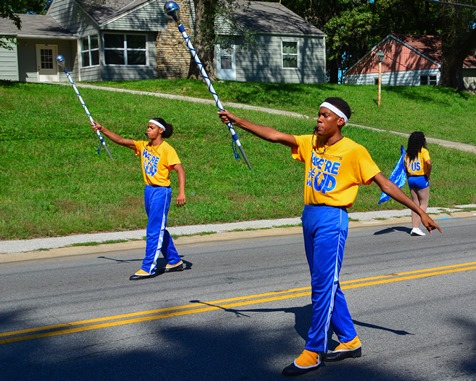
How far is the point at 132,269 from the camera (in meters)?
9.79

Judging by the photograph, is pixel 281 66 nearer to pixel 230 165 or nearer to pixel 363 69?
pixel 363 69

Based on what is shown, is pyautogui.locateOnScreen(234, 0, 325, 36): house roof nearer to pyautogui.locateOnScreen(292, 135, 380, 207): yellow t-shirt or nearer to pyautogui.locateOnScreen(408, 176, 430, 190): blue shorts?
pyautogui.locateOnScreen(408, 176, 430, 190): blue shorts

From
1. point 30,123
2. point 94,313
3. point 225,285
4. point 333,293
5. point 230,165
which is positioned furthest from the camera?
point 30,123

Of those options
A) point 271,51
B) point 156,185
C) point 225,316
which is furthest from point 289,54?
point 225,316

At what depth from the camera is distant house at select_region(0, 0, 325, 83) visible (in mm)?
36688

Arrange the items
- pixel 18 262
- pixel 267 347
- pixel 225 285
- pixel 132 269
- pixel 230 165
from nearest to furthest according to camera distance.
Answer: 1. pixel 267 347
2. pixel 225 285
3. pixel 132 269
4. pixel 18 262
5. pixel 230 165

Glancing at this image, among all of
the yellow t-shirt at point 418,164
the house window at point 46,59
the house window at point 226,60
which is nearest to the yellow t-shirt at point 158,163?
the yellow t-shirt at point 418,164

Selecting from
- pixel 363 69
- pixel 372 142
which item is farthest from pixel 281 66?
pixel 372 142

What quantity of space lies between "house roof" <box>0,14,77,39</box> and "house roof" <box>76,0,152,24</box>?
1.75 meters

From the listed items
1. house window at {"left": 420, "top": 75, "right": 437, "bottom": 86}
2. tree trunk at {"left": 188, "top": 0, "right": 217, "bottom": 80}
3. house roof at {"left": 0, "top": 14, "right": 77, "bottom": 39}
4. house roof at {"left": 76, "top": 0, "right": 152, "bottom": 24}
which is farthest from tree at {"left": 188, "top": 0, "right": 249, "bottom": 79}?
house window at {"left": 420, "top": 75, "right": 437, "bottom": 86}

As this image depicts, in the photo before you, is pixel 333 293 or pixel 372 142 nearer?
pixel 333 293

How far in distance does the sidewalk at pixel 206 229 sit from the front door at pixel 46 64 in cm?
2665

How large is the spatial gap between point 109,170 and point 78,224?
437 centimetres

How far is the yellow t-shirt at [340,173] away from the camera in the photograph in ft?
17.7
